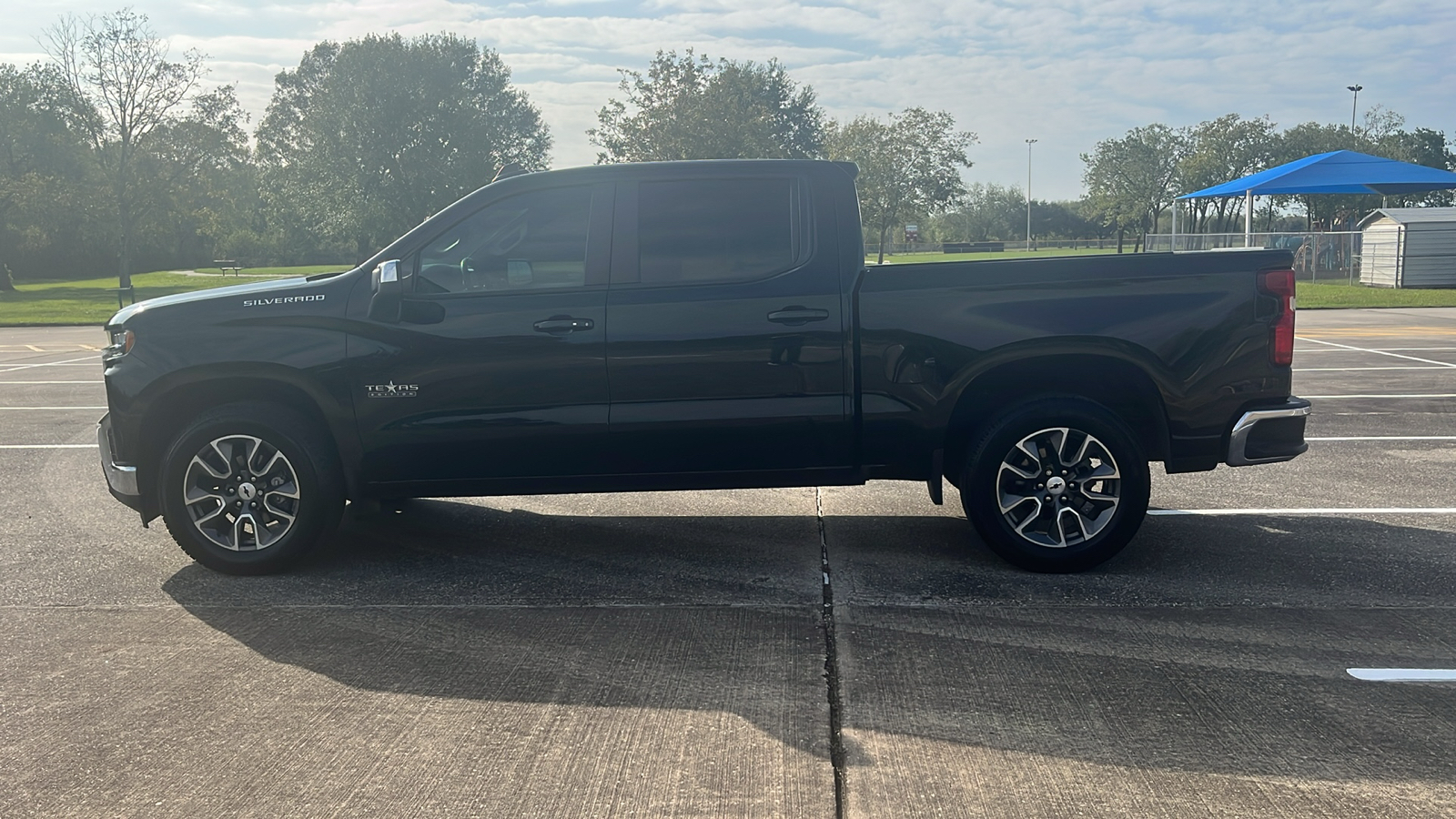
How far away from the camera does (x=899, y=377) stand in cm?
557

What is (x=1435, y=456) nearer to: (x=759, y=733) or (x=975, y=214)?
(x=759, y=733)

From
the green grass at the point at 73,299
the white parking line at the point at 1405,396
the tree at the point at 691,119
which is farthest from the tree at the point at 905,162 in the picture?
the white parking line at the point at 1405,396

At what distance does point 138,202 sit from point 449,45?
1900 cm

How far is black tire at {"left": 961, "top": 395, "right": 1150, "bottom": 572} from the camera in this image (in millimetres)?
5488

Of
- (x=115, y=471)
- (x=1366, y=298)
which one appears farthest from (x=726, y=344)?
(x=1366, y=298)

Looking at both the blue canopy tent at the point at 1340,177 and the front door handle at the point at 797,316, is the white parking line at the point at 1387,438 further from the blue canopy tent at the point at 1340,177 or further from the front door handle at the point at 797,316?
the blue canopy tent at the point at 1340,177

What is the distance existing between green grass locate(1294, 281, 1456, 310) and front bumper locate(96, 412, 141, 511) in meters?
24.9

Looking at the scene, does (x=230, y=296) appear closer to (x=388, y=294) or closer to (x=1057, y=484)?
(x=388, y=294)

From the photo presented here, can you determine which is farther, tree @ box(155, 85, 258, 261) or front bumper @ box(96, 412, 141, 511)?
tree @ box(155, 85, 258, 261)

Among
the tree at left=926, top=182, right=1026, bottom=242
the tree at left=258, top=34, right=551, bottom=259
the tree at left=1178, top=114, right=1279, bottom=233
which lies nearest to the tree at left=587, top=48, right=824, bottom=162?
the tree at left=258, top=34, right=551, bottom=259

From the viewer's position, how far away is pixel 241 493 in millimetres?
5703

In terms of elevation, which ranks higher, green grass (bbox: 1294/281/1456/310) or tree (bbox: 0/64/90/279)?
Result: tree (bbox: 0/64/90/279)

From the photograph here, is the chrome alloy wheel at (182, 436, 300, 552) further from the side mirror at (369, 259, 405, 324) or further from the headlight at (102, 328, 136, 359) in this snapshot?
the side mirror at (369, 259, 405, 324)

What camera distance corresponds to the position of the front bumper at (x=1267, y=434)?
5.60 meters
